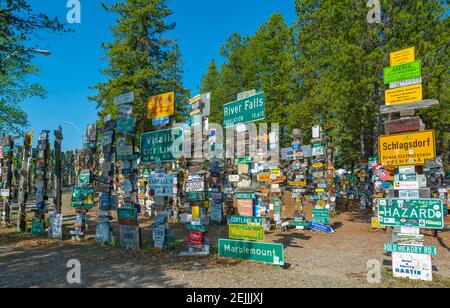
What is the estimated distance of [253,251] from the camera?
863 centimetres

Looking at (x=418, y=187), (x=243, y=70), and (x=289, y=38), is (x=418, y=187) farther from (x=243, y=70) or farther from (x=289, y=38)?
(x=243, y=70)

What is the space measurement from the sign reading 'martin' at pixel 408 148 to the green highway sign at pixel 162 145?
5.45 metres

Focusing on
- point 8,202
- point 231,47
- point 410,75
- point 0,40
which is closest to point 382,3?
point 410,75

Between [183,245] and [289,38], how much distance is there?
78.9 feet

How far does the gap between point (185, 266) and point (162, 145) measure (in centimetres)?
386

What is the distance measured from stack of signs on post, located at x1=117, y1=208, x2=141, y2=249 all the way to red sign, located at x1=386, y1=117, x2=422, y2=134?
752cm

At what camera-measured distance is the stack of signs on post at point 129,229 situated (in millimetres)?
10836

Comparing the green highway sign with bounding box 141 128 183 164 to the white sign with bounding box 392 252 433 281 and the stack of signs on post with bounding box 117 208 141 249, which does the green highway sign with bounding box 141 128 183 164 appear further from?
the white sign with bounding box 392 252 433 281

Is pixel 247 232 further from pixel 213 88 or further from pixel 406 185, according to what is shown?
pixel 213 88

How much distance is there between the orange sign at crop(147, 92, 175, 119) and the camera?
1081 centimetres

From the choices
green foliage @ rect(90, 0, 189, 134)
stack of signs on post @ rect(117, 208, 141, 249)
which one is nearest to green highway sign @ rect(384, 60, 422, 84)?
stack of signs on post @ rect(117, 208, 141, 249)

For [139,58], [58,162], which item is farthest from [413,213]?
[139,58]

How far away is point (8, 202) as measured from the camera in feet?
53.2

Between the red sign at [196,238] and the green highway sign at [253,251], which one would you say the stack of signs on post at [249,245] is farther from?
the red sign at [196,238]
